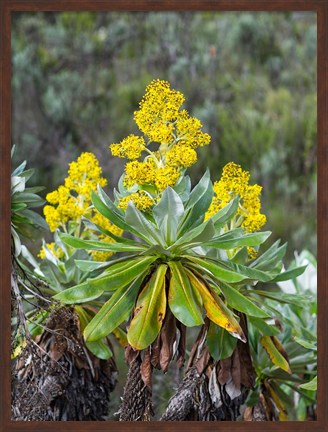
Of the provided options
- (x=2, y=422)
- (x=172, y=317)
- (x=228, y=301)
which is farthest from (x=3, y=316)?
(x=228, y=301)

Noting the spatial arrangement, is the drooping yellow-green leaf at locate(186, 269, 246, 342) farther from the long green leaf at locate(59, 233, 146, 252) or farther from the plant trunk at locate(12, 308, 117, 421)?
the plant trunk at locate(12, 308, 117, 421)

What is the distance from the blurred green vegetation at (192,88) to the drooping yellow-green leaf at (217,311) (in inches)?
183

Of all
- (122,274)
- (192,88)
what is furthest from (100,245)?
(192,88)

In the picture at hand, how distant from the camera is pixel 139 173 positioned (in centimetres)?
260

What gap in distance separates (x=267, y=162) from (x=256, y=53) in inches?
84.4

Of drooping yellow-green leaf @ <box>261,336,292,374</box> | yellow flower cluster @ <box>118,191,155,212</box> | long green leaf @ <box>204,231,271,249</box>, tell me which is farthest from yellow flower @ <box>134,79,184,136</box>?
drooping yellow-green leaf @ <box>261,336,292,374</box>

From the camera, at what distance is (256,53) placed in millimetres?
9266

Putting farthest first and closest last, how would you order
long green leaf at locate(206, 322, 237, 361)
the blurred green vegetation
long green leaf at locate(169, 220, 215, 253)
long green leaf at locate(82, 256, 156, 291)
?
the blurred green vegetation, long green leaf at locate(206, 322, 237, 361), long green leaf at locate(82, 256, 156, 291), long green leaf at locate(169, 220, 215, 253)

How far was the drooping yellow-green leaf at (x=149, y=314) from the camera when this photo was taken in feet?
8.24

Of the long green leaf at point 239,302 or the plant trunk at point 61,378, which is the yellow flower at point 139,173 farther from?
the plant trunk at point 61,378

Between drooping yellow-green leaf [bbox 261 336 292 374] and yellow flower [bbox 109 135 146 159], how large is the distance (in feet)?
3.18

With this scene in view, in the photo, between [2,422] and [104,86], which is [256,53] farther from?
[2,422]

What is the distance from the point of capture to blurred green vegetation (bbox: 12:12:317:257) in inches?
308

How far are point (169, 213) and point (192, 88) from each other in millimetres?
6495
